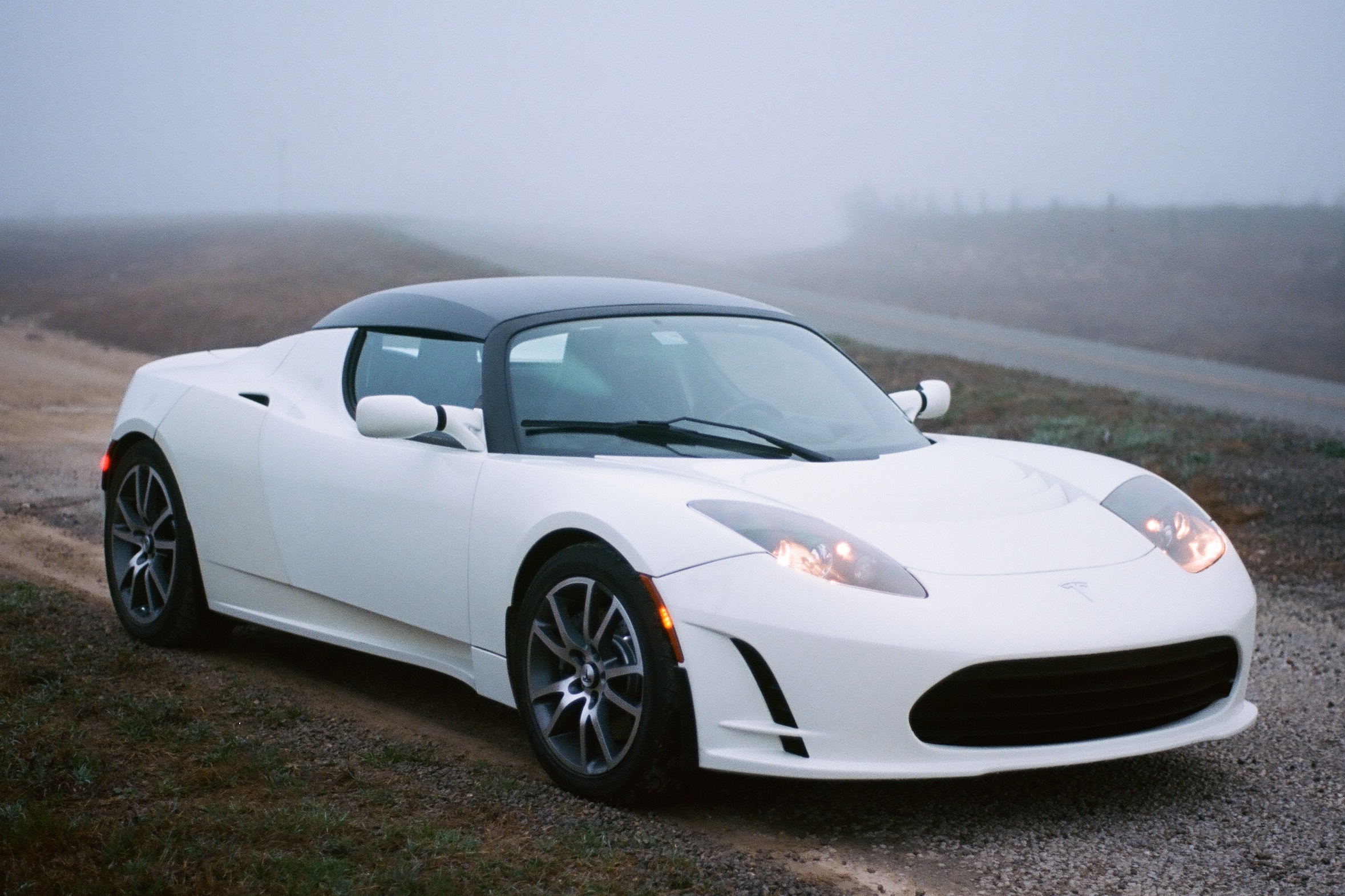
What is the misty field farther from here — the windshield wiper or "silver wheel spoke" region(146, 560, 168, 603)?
"silver wheel spoke" region(146, 560, 168, 603)

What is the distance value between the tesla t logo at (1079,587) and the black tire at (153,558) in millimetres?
3463

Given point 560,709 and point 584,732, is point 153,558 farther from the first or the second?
point 584,732

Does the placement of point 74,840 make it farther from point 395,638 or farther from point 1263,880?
point 1263,880

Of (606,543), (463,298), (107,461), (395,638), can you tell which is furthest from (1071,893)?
(107,461)

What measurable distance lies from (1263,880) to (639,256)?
138 ft

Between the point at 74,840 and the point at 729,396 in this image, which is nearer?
the point at 74,840

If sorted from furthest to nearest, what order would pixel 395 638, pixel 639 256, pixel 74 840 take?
pixel 639 256 < pixel 395 638 < pixel 74 840

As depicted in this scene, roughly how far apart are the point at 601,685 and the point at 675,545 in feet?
1.61

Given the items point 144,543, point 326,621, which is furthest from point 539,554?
point 144,543

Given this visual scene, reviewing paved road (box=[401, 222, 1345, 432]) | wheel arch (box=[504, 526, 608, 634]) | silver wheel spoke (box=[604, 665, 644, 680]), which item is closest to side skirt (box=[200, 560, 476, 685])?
wheel arch (box=[504, 526, 608, 634])

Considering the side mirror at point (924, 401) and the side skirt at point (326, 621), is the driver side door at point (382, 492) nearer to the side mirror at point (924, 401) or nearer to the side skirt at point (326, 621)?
the side skirt at point (326, 621)

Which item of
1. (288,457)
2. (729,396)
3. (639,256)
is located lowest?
(639,256)

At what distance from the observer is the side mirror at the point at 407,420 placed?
438 cm

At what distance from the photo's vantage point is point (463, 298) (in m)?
5.15
